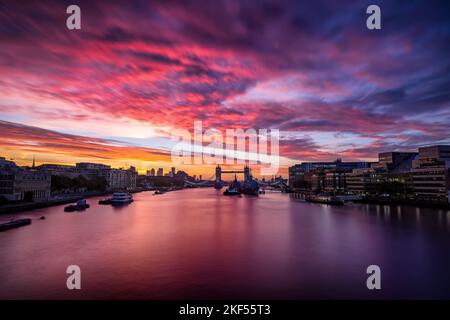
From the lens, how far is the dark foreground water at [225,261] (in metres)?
13.2

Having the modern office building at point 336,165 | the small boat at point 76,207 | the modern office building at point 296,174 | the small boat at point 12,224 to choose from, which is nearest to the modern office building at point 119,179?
the small boat at point 76,207

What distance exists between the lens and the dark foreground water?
13.2 metres

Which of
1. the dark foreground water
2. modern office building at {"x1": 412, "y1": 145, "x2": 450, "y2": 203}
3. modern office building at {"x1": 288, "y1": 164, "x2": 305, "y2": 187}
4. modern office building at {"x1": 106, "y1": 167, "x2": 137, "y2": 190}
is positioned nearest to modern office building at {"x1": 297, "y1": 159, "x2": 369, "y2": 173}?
modern office building at {"x1": 288, "y1": 164, "x2": 305, "y2": 187}

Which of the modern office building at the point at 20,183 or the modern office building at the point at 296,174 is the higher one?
the modern office building at the point at 296,174

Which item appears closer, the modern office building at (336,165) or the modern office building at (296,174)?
the modern office building at (336,165)

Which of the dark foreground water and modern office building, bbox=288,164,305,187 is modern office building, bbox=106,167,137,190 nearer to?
modern office building, bbox=288,164,305,187

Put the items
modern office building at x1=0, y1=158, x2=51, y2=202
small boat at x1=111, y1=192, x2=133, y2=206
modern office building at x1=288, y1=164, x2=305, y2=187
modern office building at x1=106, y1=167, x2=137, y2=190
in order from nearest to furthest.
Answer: modern office building at x1=0, y1=158, x2=51, y2=202, small boat at x1=111, y1=192, x2=133, y2=206, modern office building at x1=106, y1=167, x2=137, y2=190, modern office building at x1=288, y1=164, x2=305, y2=187

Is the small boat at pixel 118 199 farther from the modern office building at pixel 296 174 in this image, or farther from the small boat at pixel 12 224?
the modern office building at pixel 296 174

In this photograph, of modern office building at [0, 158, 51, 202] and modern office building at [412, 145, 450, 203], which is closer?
modern office building at [0, 158, 51, 202]

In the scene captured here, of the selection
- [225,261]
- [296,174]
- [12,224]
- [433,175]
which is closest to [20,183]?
[12,224]

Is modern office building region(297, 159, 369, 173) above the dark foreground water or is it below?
above

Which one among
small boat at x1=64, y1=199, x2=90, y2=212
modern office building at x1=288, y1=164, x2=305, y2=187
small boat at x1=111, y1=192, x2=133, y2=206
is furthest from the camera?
modern office building at x1=288, y1=164, x2=305, y2=187
